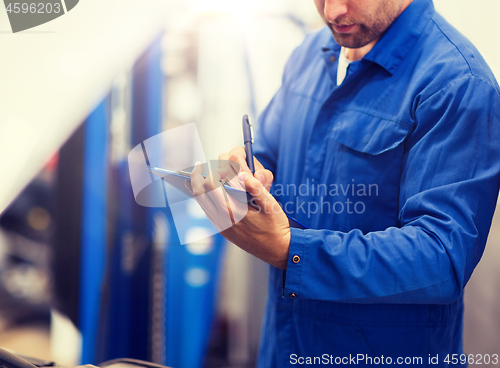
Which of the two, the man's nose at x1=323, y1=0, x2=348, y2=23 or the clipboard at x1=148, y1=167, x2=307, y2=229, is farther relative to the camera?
the man's nose at x1=323, y1=0, x2=348, y2=23

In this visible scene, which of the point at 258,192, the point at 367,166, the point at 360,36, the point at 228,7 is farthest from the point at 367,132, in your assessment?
the point at 228,7

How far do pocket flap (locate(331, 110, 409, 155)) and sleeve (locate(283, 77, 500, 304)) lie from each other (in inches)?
2.4

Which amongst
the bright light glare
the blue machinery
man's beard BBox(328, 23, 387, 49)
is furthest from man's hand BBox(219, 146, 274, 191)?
the bright light glare

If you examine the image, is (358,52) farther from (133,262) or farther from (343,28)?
(133,262)

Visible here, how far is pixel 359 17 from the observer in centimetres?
82

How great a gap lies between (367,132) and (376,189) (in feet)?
0.38

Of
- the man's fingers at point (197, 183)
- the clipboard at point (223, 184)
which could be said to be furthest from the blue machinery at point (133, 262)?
the man's fingers at point (197, 183)

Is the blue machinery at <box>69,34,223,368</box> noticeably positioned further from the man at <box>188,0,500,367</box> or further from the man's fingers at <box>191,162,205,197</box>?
the man's fingers at <box>191,162,205,197</box>

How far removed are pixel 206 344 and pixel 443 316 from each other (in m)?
1.00

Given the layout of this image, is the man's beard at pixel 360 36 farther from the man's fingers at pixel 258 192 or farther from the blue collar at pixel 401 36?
the man's fingers at pixel 258 192

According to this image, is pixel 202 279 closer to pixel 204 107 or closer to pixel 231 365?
pixel 231 365

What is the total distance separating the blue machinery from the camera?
1367 millimetres

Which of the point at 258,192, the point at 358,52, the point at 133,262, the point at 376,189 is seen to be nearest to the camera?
the point at 258,192

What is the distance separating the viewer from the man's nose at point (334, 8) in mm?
822
